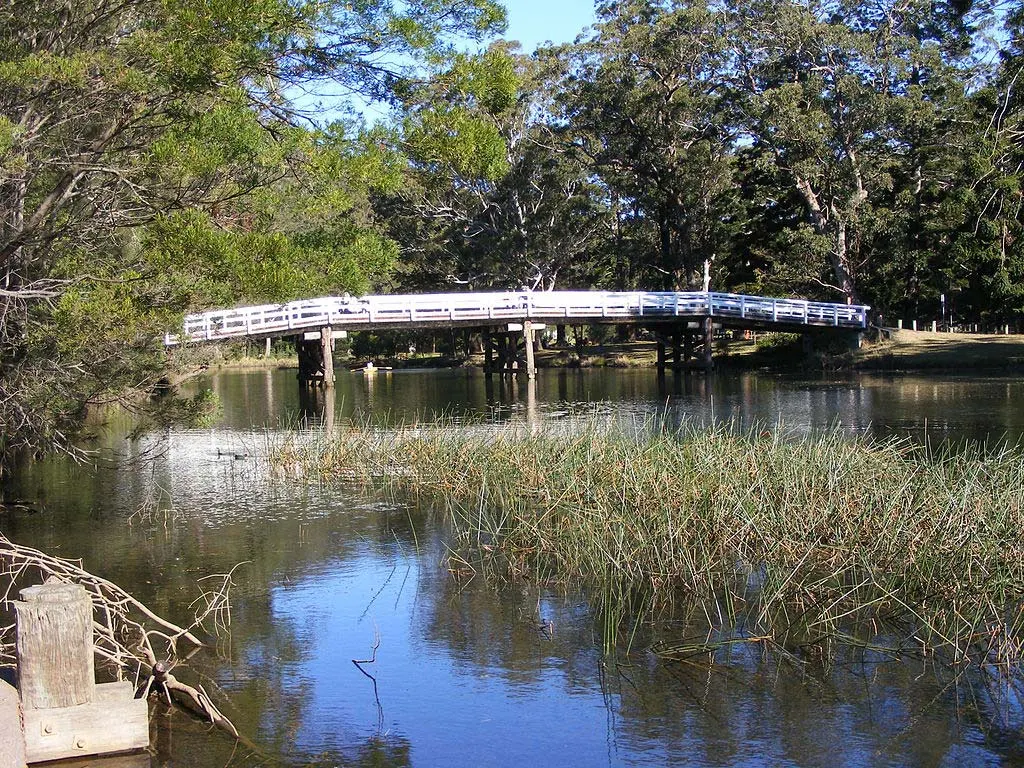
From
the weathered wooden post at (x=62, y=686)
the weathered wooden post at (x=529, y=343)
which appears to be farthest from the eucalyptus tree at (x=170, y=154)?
the weathered wooden post at (x=529, y=343)

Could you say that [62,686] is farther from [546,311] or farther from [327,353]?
[546,311]

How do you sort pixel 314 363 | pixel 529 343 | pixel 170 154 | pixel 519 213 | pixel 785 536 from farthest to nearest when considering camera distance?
pixel 519 213
pixel 529 343
pixel 314 363
pixel 170 154
pixel 785 536

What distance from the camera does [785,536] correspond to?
328 inches

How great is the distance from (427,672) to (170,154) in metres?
4.81

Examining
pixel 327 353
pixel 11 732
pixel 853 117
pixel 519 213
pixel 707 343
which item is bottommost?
pixel 11 732

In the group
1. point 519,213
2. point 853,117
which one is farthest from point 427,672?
point 519,213

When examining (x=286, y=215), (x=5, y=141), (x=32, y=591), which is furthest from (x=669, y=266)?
(x=32, y=591)

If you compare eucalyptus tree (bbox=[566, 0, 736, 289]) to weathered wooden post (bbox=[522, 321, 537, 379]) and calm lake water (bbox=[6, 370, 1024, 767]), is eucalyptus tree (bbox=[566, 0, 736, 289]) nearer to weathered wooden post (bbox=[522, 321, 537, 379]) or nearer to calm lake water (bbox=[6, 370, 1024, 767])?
weathered wooden post (bbox=[522, 321, 537, 379])

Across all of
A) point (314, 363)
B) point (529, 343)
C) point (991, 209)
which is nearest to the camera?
point (991, 209)

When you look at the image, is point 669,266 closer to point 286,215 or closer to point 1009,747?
point 286,215

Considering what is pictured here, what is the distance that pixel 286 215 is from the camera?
1186 cm

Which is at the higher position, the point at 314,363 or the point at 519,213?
the point at 519,213

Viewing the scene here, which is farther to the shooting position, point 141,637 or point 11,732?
point 141,637

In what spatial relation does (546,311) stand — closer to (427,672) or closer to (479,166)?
(479,166)
